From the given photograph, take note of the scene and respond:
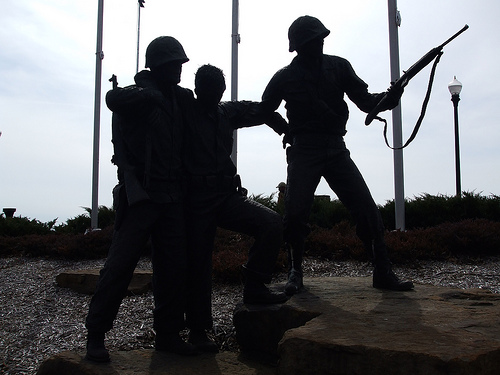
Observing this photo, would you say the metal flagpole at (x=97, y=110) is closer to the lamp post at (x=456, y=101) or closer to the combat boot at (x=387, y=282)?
the lamp post at (x=456, y=101)

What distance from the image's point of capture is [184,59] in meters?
3.66

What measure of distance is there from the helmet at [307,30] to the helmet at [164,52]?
107 cm

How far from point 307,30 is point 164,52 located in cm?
126

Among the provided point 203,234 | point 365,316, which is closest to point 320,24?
point 203,234

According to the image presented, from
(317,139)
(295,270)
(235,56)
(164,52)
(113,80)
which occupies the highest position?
(235,56)

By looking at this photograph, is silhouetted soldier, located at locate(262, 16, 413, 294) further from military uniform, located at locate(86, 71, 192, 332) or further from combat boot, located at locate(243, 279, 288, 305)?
military uniform, located at locate(86, 71, 192, 332)

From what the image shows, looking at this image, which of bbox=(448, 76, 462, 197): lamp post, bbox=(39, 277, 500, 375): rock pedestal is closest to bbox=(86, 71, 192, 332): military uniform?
bbox=(39, 277, 500, 375): rock pedestal

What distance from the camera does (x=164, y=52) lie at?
3.61 metres

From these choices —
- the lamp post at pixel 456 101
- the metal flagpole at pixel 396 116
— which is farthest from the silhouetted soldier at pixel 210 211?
the lamp post at pixel 456 101

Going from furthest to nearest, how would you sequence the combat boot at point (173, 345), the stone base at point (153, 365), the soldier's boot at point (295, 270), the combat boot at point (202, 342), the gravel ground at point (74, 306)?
the gravel ground at point (74, 306)
the soldier's boot at point (295, 270)
the combat boot at point (202, 342)
the combat boot at point (173, 345)
the stone base at point (153, 365)

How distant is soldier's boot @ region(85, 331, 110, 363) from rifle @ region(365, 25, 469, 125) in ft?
8.72

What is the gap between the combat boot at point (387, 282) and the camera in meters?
4.22

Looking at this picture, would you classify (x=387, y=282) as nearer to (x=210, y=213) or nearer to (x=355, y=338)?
(x=355, y=338)

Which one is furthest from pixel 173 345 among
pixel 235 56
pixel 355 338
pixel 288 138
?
pixel 235 56
